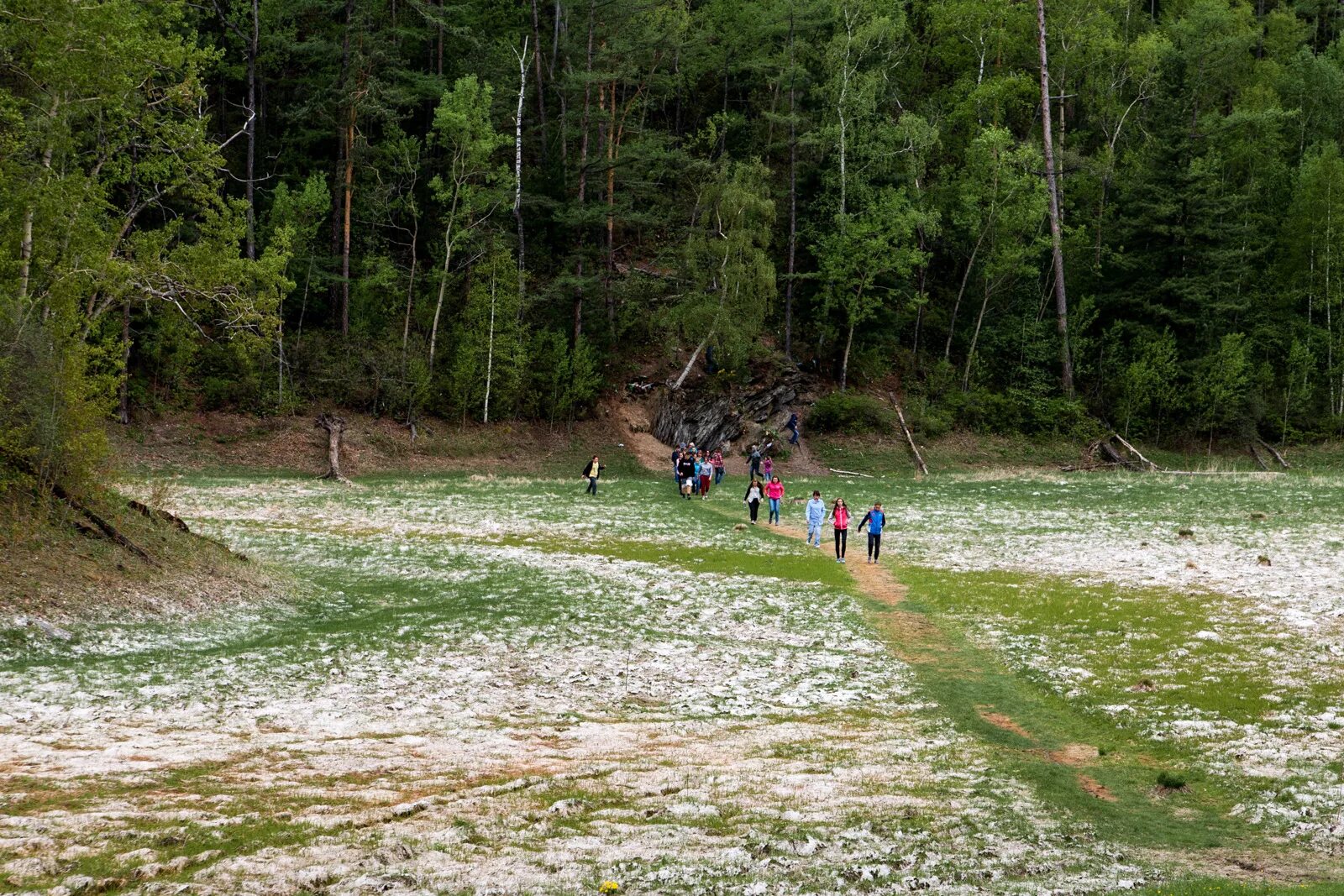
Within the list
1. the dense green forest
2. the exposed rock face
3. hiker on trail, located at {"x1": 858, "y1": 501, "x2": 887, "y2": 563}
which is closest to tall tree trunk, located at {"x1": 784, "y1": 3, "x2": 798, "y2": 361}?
the dense green forest

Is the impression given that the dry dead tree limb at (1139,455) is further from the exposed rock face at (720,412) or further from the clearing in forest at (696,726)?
the clearing in forest at (696,726)

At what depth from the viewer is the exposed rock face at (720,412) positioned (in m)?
68.3

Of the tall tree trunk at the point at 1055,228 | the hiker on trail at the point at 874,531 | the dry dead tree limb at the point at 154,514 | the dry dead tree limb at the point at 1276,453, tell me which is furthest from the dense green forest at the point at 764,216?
the hiker on trail at the point at 874,531

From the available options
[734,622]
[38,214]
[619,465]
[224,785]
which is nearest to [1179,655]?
[734,622]

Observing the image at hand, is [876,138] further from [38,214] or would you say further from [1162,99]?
[38,214]

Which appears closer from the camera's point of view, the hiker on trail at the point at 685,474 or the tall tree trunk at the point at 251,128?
the hiker on trail at the point at 685,474

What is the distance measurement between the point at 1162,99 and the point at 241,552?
7210cm

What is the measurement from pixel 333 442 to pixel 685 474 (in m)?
20.5

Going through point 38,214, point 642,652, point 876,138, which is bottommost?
point 642,652

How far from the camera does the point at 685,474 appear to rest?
48594mm

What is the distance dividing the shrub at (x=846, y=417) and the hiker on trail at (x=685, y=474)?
936 inches

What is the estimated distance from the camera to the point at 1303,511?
127 ft

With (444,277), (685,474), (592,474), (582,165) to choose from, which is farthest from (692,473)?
(582,165)

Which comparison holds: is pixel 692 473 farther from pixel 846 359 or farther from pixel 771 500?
pixel 846 359
